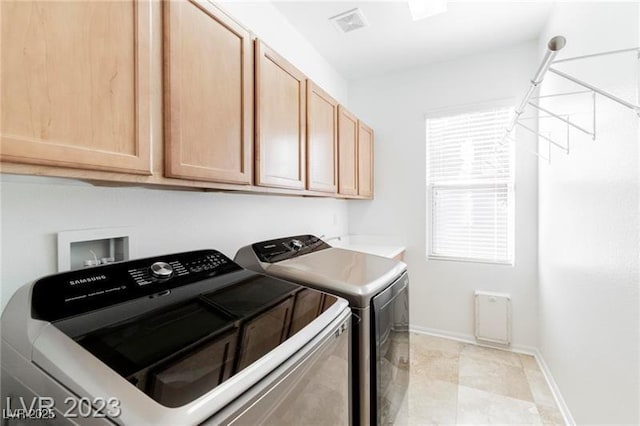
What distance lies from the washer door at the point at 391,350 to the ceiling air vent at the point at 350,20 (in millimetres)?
1950

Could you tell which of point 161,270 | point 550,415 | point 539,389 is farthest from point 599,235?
point 161,270

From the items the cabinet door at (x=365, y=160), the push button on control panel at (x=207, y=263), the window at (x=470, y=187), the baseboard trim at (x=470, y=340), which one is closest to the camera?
the push button on control panel at (x=207, y=263)

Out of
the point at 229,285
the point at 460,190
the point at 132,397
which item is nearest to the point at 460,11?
the point at 460,190

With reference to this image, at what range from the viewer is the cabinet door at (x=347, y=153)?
236 centimetres

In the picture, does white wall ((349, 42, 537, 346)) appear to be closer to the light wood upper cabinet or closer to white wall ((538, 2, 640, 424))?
white wall ((538, 2, 640, 424))

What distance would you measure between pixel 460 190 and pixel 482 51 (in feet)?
4.30

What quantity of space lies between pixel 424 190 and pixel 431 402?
1870 mm

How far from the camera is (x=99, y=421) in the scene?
1.72ft

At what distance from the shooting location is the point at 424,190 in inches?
118

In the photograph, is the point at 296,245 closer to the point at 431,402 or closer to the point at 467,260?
the point at 431,402

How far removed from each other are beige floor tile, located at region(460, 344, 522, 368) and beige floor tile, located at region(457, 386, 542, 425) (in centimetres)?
53

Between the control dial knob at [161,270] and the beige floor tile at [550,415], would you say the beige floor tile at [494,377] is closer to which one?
the beige floor tile at [550,415]

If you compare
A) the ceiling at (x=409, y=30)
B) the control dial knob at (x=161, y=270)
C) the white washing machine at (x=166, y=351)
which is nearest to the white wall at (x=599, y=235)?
the ceiling at (x=409, y=30)

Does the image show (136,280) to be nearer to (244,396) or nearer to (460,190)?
(244,396)
